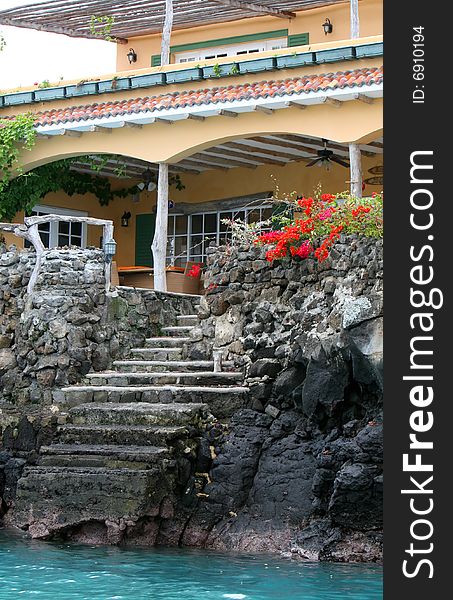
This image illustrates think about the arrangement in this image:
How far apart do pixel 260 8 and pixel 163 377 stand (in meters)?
9.82

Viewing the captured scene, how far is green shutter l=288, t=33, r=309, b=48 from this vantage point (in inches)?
891

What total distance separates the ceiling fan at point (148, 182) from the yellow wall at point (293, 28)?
3.66 meters

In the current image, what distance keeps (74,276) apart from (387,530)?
1000 cm

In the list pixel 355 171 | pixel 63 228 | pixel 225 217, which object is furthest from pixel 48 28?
pixel 355 171

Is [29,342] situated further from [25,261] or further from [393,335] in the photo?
[393,335]

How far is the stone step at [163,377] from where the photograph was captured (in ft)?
48.1

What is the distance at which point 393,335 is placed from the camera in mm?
7219

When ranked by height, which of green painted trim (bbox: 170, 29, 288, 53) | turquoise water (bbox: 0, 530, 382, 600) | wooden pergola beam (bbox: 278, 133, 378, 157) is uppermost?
green painted trim (bbox: 170, 29, 288, 53)

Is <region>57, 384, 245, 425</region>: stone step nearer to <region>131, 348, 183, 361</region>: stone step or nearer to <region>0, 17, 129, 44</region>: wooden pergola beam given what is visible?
<region>131, 348, 183, 361</region>: stone step

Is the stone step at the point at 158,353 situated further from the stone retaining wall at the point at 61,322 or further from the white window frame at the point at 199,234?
the white window frame at the point at 199,234

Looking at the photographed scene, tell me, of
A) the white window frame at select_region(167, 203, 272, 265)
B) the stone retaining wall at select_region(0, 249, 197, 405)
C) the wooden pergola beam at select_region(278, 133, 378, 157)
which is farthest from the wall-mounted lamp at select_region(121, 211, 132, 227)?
the stone retaining wall at select_region(0, 249, 197, 405)

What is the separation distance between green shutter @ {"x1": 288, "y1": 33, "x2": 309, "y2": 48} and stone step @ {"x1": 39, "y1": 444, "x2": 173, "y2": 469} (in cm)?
1154

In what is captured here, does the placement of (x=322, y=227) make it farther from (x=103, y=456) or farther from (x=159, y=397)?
(x=103, y=456)

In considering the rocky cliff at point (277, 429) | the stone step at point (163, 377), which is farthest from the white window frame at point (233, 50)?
the stone step at point (163, 377)
